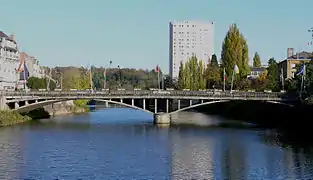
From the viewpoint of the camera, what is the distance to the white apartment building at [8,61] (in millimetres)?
98125

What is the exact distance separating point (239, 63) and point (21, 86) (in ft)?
135

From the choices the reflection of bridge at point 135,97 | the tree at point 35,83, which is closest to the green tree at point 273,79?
the reflection of bridge at point 135,97

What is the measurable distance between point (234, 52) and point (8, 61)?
130 feet

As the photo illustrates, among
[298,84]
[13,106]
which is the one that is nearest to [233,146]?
[298,84]

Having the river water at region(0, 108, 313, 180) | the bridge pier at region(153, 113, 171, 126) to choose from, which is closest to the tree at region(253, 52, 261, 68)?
the bridge pier at region(153, 113, 171, 126)

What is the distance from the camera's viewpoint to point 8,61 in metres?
102

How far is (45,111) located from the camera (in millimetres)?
96875

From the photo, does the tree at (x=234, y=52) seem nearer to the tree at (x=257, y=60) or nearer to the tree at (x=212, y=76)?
the tree at (x=212, y=76)

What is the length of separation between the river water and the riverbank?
365cm

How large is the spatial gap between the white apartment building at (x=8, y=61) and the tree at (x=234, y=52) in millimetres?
37565

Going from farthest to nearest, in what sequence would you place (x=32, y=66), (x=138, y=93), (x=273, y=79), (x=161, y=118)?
(x=32, y=66) < (x=273, y=79) < (x=138, y=93) < (x=161, y=118)

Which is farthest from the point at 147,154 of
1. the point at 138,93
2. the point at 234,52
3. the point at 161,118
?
the point at 234,52

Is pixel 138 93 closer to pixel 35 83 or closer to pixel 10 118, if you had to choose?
pixel 10 118

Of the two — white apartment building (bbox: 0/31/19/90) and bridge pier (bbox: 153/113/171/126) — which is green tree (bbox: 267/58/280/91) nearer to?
bridge pier (bbox: 153/113/171/126)
